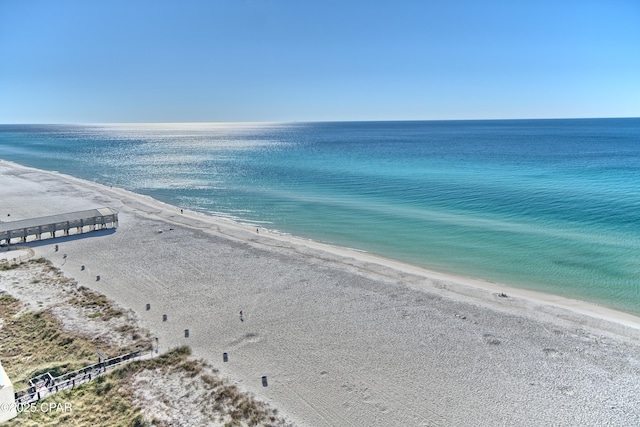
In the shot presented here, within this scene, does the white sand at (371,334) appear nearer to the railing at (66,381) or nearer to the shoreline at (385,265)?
the shoreline at (385,265)

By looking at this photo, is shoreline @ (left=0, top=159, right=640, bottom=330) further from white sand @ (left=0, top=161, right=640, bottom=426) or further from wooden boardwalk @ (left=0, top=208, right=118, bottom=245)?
wooden boardwalk @ (left=0, top=208, right=118, bottom=245)

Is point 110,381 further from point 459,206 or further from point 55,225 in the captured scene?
point 459,206

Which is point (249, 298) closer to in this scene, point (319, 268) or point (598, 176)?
point (319, 268)

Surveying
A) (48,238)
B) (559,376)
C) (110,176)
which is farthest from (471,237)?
(110,176)

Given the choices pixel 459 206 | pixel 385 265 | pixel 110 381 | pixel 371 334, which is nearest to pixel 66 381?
pixel 110 381

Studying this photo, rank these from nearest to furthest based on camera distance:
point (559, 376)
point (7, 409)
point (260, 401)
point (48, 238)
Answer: point (7, 409) < point (260, 401) < point (559, 376) < point (48, 238)

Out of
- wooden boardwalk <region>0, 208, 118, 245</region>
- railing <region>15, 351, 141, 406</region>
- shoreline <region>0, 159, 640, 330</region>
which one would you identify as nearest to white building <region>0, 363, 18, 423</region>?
railing <region>15, 351, 141, 406</region>

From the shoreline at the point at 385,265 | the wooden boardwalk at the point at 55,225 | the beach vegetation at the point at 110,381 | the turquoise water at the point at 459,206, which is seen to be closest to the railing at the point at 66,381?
the beach vegetation at the point at 110,381
